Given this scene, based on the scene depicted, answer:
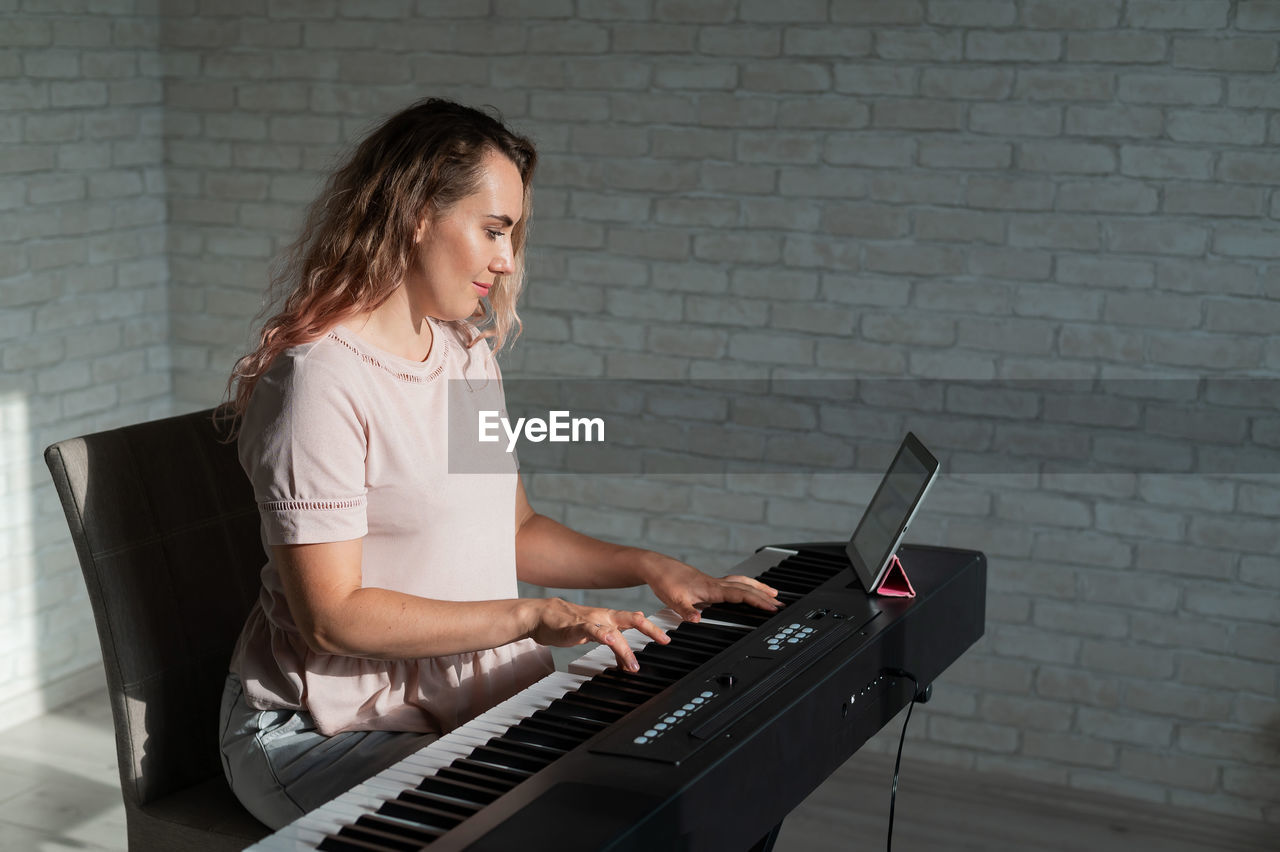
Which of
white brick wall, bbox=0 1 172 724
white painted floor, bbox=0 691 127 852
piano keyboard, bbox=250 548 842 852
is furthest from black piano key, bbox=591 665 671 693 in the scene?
white brick wall, bbox=0 1 172 724

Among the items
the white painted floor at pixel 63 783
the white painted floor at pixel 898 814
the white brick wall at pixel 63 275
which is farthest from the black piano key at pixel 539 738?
the white brick wall at pixel 63 275

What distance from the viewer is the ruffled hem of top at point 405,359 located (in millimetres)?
1689

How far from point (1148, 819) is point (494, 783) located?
2107 millimetres

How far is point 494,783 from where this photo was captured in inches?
52.2

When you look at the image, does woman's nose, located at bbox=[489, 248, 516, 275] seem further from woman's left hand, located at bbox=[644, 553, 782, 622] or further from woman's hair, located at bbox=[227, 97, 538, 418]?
woman's left hand, located at bbox=[644, 553, 782, 622]

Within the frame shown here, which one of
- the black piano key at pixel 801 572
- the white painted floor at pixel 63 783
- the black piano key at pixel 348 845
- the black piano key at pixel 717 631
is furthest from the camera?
the white painted floor at pixel 63 783

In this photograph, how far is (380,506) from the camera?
170 centimetres

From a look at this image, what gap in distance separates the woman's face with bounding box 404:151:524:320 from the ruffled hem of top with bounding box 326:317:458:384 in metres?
0.07

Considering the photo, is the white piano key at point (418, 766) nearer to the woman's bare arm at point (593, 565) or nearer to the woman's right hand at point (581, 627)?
the woman's right hand at point (581, 627)

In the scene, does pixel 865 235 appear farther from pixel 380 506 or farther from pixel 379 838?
pixel 379 838

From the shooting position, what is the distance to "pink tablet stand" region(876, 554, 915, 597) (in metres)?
1.86

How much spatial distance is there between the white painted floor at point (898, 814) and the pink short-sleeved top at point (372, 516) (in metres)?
1.23

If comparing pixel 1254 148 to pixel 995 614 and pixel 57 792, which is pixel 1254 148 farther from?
pixel 57 792

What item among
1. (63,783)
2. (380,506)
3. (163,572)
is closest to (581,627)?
(380,506)
